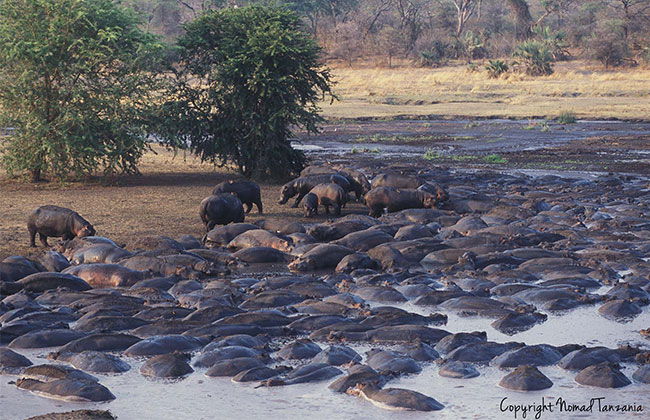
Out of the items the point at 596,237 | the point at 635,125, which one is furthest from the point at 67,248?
the point at 635,125

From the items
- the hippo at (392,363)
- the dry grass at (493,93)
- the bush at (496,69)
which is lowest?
the hippo at (392,363)

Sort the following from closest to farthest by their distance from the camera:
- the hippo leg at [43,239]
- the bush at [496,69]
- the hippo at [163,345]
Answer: the hippo at [163,345]
the hippo leg at [43,239]
the bush at [496,69]

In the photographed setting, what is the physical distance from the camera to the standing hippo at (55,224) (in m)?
11.6

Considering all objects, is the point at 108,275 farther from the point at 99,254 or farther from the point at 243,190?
the point at 243,190

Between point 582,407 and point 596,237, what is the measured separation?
6.00m

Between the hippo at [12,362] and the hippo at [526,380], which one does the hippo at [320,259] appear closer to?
the hippo at [12,362]

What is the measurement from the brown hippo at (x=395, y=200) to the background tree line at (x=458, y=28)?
31688 mm

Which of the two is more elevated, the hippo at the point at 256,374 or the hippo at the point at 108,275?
the hippo at the point at 108,275

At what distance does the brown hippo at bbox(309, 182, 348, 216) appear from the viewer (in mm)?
14148

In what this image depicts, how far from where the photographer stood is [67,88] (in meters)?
16.7

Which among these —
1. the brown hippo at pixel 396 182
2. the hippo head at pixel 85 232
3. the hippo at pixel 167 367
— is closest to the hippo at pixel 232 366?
the hippo at pixel 167 367

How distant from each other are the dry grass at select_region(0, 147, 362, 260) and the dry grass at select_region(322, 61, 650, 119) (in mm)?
15888

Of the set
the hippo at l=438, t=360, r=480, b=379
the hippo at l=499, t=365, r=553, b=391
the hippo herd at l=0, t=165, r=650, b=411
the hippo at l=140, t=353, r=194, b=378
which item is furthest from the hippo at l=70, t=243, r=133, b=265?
the hippo at l=499, t=365, r=553, b=391

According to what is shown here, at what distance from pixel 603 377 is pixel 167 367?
126 inches
